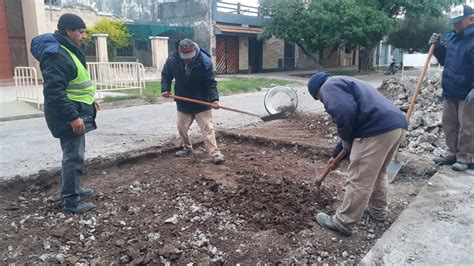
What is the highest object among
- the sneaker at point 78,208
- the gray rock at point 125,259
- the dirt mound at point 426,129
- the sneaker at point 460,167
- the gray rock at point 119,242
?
the dirt mound at point 426,129

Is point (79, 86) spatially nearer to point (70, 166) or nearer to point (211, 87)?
point (70, 166)

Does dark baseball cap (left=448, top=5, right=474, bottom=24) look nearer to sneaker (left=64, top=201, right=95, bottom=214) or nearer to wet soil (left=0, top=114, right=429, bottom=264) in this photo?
wet soil (left=0, top=114, right=429, bottom=264)

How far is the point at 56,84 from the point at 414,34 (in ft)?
109

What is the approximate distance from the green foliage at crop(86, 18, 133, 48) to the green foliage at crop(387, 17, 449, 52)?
20.9m

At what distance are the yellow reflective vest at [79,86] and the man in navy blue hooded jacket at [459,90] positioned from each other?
399 cm

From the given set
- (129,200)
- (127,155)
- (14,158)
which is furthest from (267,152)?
(14,158)

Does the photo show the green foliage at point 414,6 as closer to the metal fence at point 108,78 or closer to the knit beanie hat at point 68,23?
the metal fence at point 108,78

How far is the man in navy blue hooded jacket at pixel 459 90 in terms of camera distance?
436cm

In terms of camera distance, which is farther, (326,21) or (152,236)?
(326,21)

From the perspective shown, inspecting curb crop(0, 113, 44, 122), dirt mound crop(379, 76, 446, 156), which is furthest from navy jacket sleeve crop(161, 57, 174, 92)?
curb crop(0, 113, 44, 122)

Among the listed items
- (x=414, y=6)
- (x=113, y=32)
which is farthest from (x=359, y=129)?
(x=414, y=6)

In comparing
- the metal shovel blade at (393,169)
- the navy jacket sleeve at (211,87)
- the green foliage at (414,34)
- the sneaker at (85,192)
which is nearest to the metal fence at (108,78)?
the navy jacket sleeve at (211,87)

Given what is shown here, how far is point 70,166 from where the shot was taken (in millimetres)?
3387

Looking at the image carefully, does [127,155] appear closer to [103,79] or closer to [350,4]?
[103,79]
